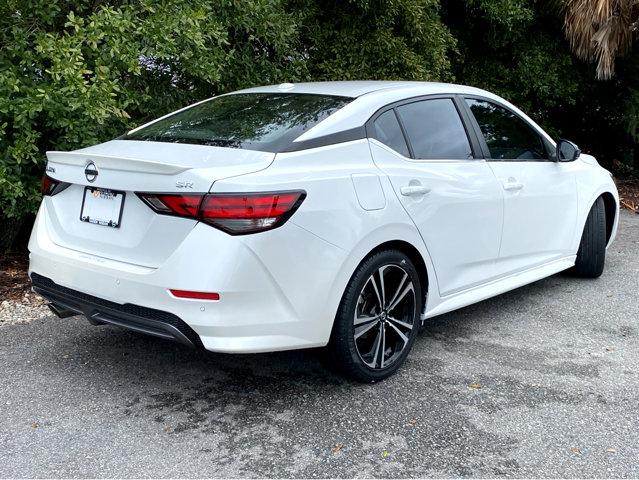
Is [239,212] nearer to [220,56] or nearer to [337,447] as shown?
[337,447]

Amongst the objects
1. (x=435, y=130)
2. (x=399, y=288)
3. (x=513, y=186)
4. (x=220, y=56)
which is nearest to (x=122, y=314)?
(x=399, y=288)

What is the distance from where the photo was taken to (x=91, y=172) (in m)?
3.51

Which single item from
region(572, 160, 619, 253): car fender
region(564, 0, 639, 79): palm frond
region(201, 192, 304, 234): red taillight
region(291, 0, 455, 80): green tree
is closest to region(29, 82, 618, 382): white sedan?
region(201, 192, 304, 234): red taillight

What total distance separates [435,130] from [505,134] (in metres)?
0.82

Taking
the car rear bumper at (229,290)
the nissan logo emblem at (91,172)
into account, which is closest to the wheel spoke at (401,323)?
the car rear bumper at (229,290)

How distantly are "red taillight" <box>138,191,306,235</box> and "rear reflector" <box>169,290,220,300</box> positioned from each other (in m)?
0.28

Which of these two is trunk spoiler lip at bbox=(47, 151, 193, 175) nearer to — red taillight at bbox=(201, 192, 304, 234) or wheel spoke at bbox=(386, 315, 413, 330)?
red taillight at bbox=(201, 192, 304, 234)

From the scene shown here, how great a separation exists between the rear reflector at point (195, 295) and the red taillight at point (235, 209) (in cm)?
28

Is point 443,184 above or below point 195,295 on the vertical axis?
above

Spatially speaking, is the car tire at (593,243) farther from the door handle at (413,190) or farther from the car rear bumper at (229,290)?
the car rear bumper at (229,290)

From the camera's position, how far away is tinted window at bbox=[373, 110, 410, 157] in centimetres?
394

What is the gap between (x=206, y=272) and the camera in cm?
312

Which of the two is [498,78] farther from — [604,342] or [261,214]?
[261,214]

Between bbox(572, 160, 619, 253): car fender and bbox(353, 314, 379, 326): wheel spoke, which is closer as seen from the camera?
bbox(353, 314, 379, 326): wheel spoke
